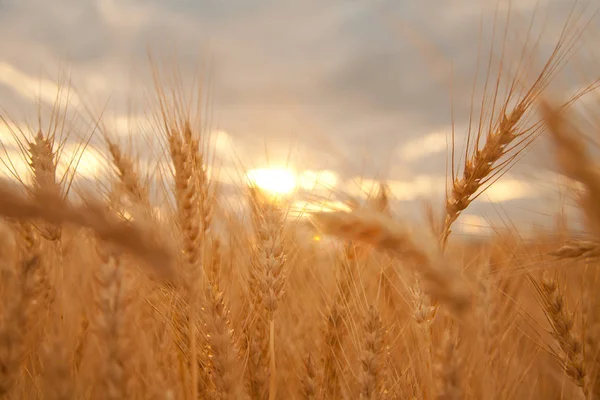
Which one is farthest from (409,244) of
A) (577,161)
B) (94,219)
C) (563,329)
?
(563,329)

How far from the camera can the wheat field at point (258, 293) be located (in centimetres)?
100

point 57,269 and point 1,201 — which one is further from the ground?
point 1,201

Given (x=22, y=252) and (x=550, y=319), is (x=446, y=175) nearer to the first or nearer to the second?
(x=550, y=319)

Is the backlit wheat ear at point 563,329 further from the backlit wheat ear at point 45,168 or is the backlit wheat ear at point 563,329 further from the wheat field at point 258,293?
the backlit wheat ear at point 45,168

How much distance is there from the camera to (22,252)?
1647mm

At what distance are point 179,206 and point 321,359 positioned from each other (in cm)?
99

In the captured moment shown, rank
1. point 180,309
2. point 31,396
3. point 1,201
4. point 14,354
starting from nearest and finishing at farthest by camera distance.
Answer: point 1,201
point 14,354
point 31,396
point 180,309

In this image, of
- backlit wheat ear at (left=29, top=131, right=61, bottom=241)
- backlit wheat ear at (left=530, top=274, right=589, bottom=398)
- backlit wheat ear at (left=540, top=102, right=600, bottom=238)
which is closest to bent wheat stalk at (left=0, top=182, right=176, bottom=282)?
backlit wheat ear at (left=29, top=131, right=61, bottom=241)

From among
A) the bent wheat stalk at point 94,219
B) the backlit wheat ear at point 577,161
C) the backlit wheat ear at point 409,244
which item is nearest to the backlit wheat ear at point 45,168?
the bent wheat stalk at point 94,219

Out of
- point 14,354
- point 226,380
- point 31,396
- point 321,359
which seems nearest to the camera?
point 14,354

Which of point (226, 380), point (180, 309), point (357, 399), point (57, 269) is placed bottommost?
point (357, 399)

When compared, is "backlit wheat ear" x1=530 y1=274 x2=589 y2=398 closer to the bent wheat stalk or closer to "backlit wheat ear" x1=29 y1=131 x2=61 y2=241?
the bent wheat stalk

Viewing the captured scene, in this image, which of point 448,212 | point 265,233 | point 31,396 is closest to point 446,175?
point 448,212

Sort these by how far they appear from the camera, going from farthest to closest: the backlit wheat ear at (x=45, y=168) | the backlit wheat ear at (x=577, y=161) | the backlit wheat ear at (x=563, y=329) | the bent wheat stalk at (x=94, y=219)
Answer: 1. the backlit wheat ear at (x=45, y=168)
2. the backlit wheat ear at (x=563, y=329)
3. the backlit wheat ear at (x=577, y=161)
4. the bent wheat stalk at (x=94, y=219)
